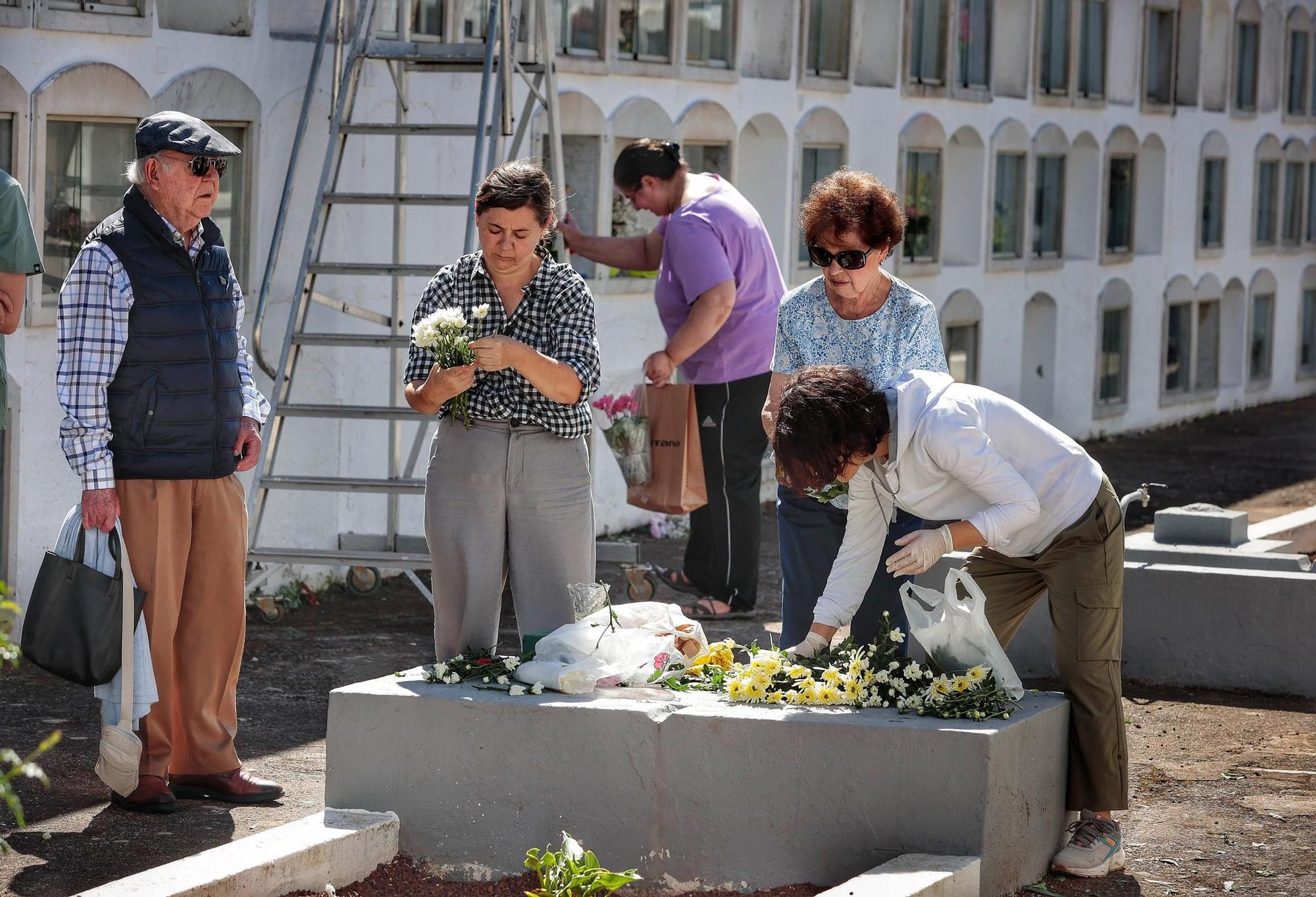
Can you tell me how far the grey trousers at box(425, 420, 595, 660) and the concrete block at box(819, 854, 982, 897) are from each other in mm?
1532

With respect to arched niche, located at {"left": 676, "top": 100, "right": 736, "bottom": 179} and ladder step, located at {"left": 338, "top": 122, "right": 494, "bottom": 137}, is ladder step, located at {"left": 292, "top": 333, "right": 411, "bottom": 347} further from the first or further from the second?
arched niche, located at {"left": 676, "top": 100, "right": 736, "bottom": 179}

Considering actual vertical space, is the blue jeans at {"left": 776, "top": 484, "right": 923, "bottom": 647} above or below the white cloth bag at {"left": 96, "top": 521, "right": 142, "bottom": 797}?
above

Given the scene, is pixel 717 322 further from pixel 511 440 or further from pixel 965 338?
pixel 965 338

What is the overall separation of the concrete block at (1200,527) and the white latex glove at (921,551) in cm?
404

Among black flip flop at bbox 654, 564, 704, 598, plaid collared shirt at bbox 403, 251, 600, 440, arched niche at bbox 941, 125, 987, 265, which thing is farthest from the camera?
arched niche at bbox 941, 125, 987, 265

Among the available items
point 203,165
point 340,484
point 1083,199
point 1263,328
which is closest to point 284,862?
point 203,165

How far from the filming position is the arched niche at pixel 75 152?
805cm

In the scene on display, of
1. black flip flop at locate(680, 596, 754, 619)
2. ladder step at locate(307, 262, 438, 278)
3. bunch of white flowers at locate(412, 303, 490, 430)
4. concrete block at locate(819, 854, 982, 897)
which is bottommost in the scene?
black flip flop at locate(680, 596, 754, 619)

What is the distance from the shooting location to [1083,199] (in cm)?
1852

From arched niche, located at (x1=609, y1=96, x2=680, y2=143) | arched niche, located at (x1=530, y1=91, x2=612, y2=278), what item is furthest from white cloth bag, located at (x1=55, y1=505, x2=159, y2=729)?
arched niche, located at (x1=609, y1=96, x2=680, y2=143)

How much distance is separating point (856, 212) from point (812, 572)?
1.09m

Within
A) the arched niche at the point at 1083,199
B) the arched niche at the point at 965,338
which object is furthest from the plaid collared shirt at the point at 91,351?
the arched niche at the point at 1083,199

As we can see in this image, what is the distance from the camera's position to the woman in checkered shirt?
224 inches

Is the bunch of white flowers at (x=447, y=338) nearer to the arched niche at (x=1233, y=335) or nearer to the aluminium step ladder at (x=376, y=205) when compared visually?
the aluminium step ladder at (x=376, y=205)
